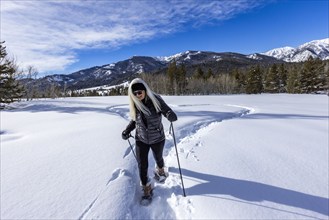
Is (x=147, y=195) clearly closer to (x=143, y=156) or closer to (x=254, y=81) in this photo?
(x=143, y=156)

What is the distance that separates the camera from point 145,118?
13.9ft

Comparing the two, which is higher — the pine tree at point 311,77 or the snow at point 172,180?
the pine tree at point 311,77

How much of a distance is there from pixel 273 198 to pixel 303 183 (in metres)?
0.86

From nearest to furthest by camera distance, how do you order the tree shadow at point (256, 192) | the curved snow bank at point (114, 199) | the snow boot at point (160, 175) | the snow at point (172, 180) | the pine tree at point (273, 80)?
the curved snow bank at point (114, 199) → the snow at point (172, 180) → the tree shadow at point (256, 192) → the snow boot at point (160, 175) → the pine tree at point (273, 80)

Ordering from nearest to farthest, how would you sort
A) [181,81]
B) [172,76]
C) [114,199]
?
[114,199] < [172,76] < [181,81]

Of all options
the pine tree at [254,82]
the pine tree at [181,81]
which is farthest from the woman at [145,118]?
the pine tree at [181,81]

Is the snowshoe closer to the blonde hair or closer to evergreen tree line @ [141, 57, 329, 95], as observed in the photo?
the blonde hair

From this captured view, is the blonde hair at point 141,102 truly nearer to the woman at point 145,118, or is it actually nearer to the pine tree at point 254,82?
the woman at point 145,118

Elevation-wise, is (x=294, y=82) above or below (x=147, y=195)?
above

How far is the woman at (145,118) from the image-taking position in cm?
408

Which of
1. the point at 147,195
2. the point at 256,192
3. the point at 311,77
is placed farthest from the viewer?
the point at 311,77

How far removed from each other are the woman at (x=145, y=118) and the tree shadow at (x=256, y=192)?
860 millimetres

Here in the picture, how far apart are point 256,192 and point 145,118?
7.07 ft

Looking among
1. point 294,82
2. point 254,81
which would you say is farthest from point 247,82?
point 294,82
